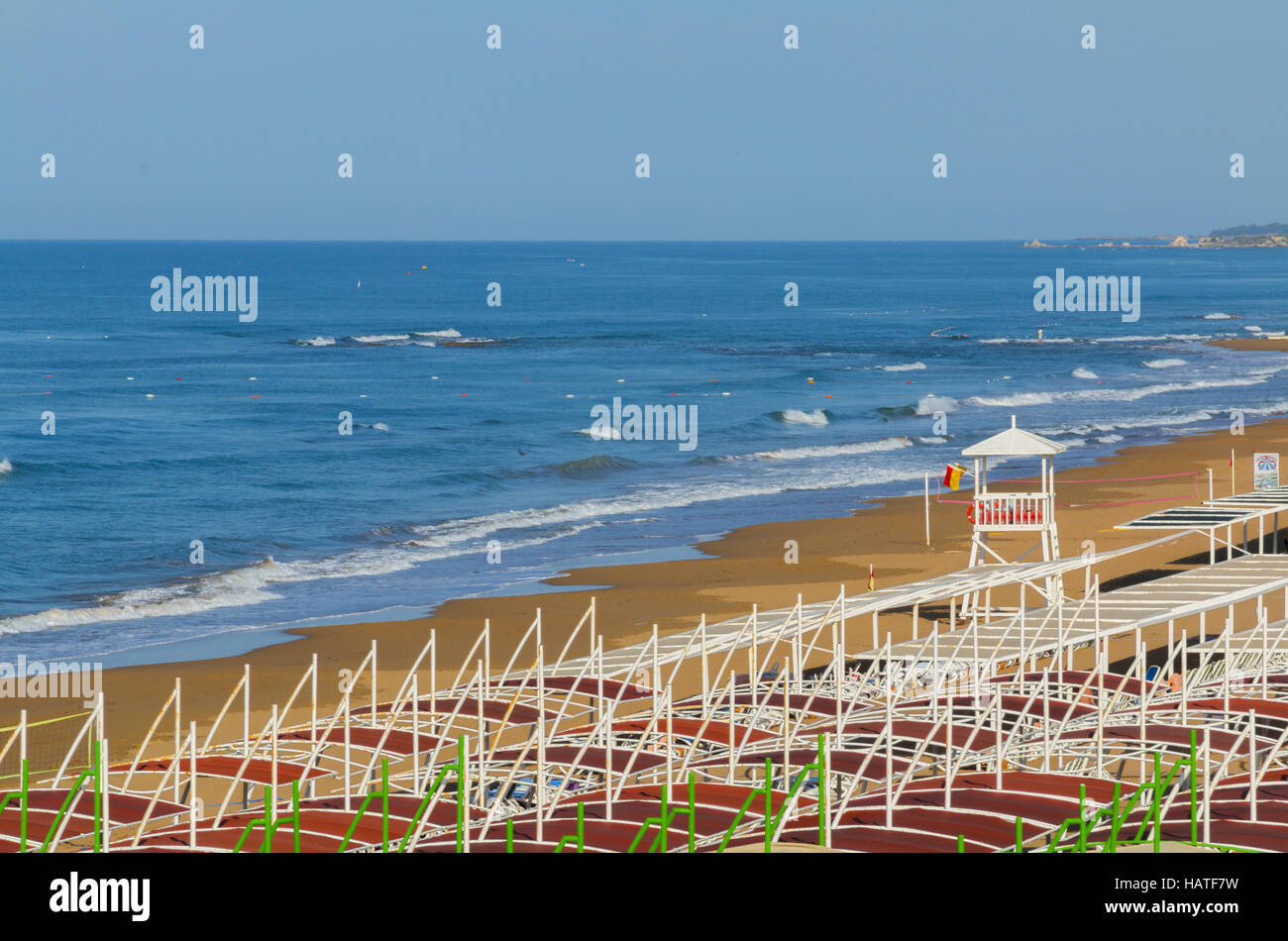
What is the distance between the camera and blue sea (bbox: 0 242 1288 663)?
32062mm

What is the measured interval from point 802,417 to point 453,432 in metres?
13.7

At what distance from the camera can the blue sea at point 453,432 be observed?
32062 millimetres

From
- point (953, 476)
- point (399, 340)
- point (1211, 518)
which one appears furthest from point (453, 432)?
point (399, 340)

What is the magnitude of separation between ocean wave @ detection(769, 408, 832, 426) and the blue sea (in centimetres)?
17

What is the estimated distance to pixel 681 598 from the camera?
2822 cm

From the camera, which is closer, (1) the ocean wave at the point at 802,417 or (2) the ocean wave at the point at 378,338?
(1) the ocean wave at the point at 802,417

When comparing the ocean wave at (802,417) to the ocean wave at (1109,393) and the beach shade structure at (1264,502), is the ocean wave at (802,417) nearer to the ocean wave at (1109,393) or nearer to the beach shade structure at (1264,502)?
the ocean wave at (1109,393)

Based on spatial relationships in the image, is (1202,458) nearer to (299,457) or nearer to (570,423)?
(570,423)

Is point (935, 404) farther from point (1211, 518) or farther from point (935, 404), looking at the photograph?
point (1211, 518)

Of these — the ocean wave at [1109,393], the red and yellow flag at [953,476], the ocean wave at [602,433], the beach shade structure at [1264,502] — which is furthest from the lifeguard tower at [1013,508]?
the ocean wave at [1109,393]

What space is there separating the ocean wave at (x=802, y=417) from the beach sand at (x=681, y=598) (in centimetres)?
1993

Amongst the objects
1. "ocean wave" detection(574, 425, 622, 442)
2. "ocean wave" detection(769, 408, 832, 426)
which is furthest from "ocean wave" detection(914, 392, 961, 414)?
"ocean wave" detection(574, 425, 622, 442)
